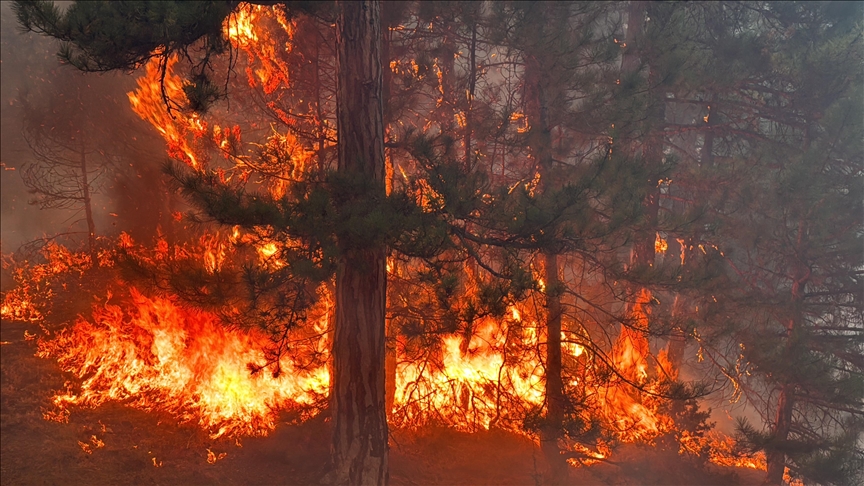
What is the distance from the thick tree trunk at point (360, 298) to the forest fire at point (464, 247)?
3cm

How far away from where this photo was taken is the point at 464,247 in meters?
7.04

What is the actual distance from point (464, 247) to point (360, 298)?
4.81ft

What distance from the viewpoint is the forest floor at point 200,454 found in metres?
7.50

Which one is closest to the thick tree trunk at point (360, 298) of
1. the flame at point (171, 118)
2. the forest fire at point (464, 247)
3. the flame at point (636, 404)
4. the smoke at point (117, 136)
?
the forest fire at point (464, 247)

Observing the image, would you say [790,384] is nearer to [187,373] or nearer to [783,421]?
[783,421]

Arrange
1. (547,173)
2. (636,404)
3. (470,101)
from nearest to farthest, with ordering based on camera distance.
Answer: (547,173) < (470,101) < (636,404)

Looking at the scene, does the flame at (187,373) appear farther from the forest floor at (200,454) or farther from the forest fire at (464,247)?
the forest floor at (200,454)

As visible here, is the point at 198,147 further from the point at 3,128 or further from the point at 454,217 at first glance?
the point at 3,128

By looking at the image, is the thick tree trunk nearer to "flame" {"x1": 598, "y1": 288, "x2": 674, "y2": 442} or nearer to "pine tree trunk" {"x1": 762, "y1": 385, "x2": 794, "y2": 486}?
"flame" {"x1": 598, "y1": 288, "x2": 674, "y2": 442}

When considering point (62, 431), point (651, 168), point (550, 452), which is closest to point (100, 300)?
point (62, 431)

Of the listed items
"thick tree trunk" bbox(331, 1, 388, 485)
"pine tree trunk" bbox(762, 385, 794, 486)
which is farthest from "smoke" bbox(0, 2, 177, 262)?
"pine tree trunk" bbox(762, 385, 794, 486)

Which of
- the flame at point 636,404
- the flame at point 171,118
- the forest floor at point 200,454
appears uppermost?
the flame at point 171,118

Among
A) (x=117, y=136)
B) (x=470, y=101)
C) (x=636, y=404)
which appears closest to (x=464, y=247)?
(x=470, y=101)

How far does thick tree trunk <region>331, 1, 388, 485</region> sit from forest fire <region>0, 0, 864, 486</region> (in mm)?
27
